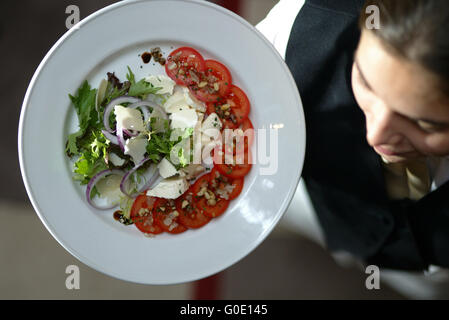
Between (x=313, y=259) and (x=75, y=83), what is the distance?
110cm

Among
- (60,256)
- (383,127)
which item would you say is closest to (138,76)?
(383,127)

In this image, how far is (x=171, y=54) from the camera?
990 millimetres

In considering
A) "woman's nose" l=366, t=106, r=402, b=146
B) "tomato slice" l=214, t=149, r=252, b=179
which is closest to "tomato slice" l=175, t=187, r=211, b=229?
"tomato slice" l=214, t=149, r=252, b=179

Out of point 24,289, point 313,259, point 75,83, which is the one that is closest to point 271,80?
point 75,83

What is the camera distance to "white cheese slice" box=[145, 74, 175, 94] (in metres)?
0.98

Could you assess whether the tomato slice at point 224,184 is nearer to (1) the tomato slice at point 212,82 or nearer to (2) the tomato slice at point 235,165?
(2) the tomato slice at point 235,165

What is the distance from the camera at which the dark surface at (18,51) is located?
142 cm

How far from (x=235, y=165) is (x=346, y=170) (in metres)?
0.33

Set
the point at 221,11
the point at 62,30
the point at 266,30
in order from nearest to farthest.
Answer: the point at 221,11, the point at 266,30, the point at 62,30

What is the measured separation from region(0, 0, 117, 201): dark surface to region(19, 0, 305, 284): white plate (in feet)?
1.86

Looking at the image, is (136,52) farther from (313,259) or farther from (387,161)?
(313,259)

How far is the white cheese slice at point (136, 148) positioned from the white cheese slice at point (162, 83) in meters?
0.13

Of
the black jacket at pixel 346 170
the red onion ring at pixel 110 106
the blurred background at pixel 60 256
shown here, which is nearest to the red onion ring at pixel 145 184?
the red onion ring at pixel 110 106

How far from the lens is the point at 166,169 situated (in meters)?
0.96
